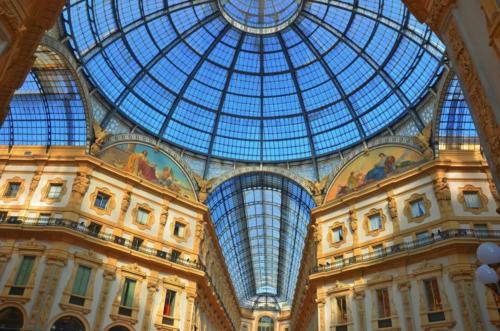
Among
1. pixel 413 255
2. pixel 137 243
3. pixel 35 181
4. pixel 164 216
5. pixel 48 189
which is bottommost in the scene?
pixel 413 255

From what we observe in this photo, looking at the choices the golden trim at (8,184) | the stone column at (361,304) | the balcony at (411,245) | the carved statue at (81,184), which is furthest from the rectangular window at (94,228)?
the stone column at (361,304)

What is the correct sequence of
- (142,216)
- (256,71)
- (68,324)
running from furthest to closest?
(256,71) → (142,216) → (68,324)

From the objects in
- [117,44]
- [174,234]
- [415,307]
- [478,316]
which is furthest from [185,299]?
[117,44]

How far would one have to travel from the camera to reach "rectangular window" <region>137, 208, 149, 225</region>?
33344 mm

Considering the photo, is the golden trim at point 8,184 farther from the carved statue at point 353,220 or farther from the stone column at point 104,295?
the carved statue at point 353,220

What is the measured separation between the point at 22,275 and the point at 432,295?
96.8 feet

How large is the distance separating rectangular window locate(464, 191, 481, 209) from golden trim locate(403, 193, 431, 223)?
2692 millimetres

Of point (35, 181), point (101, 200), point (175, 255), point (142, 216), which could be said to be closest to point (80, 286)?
point (101, 200)

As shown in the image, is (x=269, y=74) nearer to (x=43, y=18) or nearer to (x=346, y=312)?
(x=346, y=312)

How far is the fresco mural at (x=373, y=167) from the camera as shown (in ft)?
111

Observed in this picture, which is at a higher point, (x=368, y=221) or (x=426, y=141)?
(x=426, y=141)

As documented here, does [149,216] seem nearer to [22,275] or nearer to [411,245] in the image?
[22,275]

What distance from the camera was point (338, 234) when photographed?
3525cm

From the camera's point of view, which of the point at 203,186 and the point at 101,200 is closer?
the point at 101,200
